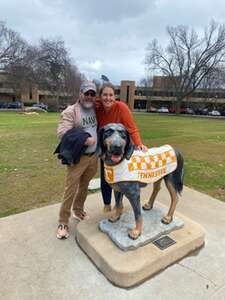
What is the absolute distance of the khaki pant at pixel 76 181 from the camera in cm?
237

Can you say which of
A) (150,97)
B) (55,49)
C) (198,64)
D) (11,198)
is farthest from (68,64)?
(11,198)

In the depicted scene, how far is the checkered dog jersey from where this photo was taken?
200 cm

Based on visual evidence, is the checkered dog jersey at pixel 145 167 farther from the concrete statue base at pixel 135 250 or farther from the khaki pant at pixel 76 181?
the concrete statue base at pixel 135 250

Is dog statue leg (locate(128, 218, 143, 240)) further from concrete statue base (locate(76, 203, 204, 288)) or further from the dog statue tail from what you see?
the dog statue tail

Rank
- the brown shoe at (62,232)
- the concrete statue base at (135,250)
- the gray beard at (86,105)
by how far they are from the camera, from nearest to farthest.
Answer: the concrete statue base at (135,250) < the gray beard at (86,105) < the brown shoe at (62,232)

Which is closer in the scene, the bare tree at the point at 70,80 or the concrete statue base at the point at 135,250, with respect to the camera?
the concrete statue base at the point at 135,250

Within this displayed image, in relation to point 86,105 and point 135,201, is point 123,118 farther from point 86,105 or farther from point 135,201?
point 135,201

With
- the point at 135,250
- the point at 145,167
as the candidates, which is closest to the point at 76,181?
the point at 145,167

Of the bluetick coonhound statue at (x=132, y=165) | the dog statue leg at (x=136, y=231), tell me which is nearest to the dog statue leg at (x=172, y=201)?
the bluetick coonhound statue at (x=132, y=165)

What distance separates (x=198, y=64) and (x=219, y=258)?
118 ft

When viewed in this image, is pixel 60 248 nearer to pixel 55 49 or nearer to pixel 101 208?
pixel 101 208

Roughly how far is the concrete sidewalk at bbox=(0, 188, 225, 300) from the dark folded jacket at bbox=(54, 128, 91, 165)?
3.15 feet

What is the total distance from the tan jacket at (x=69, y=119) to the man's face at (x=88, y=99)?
82mm

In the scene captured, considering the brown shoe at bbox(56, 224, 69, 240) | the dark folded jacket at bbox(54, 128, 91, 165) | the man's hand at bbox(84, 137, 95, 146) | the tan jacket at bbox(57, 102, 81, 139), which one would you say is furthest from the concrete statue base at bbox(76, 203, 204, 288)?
the tan jacket at bbox(57, 102, 81, 139)
